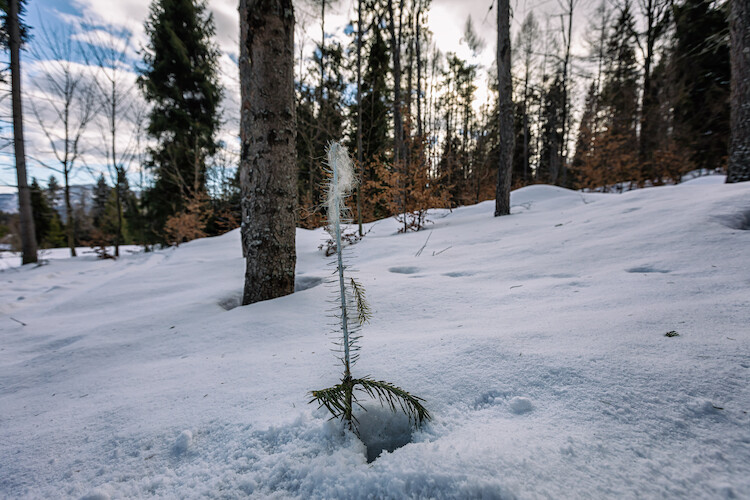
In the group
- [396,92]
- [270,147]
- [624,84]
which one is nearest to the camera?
[270,147]

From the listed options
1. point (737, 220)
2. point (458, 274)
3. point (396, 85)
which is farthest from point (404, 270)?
point (396, 85)

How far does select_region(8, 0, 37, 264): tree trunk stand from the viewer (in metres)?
8.05

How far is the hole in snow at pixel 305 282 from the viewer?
2927 millimetres

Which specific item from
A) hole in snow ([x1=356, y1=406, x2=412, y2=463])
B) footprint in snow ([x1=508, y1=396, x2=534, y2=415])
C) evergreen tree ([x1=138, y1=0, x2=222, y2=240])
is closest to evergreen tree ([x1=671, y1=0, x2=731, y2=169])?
footprint in snow ([x1=508, y1=396, x2=534, y2=415])

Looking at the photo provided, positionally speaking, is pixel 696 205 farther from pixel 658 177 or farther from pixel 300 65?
pixel 300 65

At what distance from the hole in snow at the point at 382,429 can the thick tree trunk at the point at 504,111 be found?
5622mm

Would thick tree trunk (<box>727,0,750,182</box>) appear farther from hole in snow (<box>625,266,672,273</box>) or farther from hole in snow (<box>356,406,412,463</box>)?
hole in snow (<box>356,406,412,463</box>)

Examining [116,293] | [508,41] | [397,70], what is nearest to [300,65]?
[397,70]

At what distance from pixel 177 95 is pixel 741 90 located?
695 inches

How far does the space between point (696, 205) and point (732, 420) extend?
10.8ft

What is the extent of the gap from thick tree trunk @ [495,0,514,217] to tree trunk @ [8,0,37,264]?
12.4 metres

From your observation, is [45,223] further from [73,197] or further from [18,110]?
[18,110]

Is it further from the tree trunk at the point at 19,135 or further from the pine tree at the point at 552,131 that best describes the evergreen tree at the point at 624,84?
the tree trunk at the point at 19,135

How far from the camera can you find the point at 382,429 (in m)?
0.96
